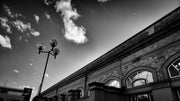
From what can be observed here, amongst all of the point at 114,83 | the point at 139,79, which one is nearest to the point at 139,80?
the point at 139,79

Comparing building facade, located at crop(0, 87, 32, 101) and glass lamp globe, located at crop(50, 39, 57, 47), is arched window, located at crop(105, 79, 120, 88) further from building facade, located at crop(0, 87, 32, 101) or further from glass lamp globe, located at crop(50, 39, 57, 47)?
building facade, located at crop(0, 87, 32, 101)

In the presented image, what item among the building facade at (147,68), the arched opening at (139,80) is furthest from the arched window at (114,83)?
the arched opening at (139,80)

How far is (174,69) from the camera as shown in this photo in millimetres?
6188

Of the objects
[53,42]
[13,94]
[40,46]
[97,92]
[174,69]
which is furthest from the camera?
[13,94]

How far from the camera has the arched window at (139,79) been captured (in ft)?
23.8

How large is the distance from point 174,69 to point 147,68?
4.65 ft

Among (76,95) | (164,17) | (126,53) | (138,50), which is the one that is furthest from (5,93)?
(164,17)

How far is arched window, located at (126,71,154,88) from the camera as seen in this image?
23.8ft

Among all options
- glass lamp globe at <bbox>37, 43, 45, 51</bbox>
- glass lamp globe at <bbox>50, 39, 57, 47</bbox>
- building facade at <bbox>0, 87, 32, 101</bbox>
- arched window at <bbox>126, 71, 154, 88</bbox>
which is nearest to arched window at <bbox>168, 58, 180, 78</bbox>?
arched window at <bbox>126, 71, 154, 88</bbox>

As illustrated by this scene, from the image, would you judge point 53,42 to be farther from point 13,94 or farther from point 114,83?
point 13,94

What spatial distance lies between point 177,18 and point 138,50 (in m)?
2.90

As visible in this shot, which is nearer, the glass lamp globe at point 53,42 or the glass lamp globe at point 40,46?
the glass lamp globe at point 53,42

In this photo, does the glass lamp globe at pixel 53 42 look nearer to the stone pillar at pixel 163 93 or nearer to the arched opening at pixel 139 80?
the arched opening at pixel 139 80

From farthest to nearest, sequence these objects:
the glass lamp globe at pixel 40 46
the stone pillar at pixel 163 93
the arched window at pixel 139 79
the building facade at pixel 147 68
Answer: the glass lamp globe at pixel 40 46, the arched window at pixel 139 79, the building facade at pixel 147 68, the stone pillar at pixel 163 93
